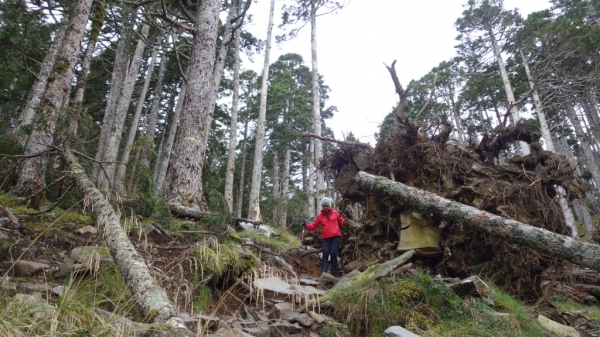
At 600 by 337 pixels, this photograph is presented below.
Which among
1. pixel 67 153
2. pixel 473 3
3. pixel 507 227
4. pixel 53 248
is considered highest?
pixel 473 3

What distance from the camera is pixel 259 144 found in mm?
17625

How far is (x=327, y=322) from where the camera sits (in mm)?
3654

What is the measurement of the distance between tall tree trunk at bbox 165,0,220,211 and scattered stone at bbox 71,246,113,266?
2653 mm

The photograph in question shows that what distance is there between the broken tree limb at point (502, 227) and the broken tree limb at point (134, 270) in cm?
468

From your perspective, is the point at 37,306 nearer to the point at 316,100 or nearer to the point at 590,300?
the point at 590,300

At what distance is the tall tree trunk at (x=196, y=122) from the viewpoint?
671 centimetres

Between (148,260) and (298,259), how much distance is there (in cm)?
406

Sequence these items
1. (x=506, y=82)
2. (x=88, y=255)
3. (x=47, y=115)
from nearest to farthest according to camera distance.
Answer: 1. (x=88, y=255)
2. (x=47, y=115)
3. (x=506, y=82)

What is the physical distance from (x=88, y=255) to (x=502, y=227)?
5603 mm

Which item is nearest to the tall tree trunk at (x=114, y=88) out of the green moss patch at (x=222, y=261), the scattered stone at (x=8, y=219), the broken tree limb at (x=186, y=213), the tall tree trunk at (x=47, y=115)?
the tall tree trunk at (x=47, y=115)

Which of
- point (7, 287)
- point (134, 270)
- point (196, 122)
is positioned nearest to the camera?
point (7, 287)

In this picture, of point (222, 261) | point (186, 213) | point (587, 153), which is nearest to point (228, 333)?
point (222, 261)

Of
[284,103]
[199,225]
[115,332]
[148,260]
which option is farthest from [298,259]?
[284,103]

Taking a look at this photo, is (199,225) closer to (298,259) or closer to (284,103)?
(298,259)
